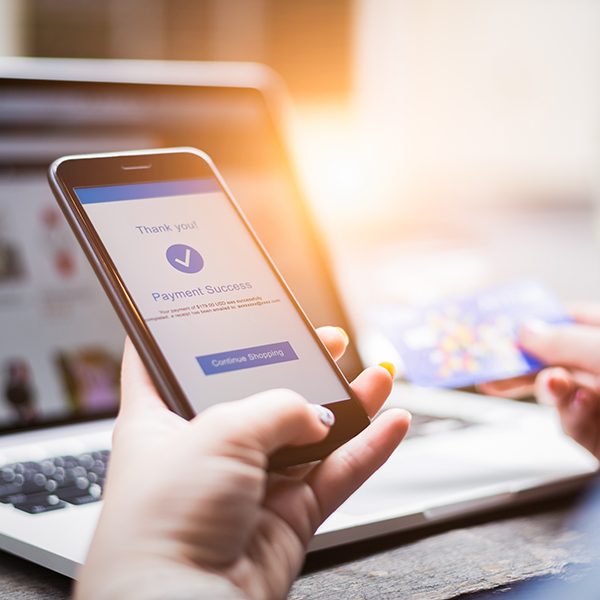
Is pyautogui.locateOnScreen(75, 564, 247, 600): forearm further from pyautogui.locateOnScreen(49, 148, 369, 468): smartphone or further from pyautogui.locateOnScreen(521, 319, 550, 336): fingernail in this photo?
pyautogui.locateOnScreen(521, 319, 550, 336): fingernail

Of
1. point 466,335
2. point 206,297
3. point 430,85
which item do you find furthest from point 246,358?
point 430,85

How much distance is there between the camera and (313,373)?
0.48 m

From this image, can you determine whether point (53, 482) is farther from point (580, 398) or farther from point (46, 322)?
point (580, 398)

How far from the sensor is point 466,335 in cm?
75

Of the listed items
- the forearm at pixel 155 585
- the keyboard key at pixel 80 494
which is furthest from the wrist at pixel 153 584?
the keyboard key at pixel 80 494

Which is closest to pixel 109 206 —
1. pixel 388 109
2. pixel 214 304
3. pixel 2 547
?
pixel 214 304

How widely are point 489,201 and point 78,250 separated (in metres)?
3.33

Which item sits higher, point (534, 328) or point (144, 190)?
point (144, 190)

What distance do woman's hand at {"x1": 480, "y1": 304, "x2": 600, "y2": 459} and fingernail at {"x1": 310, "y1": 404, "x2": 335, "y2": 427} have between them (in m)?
0.34

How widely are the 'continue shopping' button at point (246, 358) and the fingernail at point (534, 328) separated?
33cm

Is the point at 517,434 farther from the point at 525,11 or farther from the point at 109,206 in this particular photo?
the point at 525,11

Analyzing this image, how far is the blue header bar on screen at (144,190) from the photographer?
51cm

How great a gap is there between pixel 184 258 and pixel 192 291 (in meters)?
0.02

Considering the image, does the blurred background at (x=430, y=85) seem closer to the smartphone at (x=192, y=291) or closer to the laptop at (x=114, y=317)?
the laptop at (x=114, y=317)
